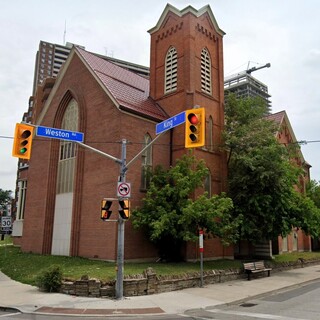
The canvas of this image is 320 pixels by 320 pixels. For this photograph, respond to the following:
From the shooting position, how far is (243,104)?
82.1ft

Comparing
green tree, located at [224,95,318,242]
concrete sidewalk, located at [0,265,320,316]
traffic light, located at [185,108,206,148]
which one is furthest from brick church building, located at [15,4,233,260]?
traffic light, located at [185,108,206,148]

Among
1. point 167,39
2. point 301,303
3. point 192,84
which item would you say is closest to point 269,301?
point 301,303

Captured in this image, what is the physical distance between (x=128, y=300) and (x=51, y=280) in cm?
303

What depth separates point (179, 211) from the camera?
18688 mm

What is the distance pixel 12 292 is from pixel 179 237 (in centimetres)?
801

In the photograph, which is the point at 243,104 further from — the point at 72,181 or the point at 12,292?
the point at 12,292

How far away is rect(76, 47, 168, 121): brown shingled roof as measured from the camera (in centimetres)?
2198

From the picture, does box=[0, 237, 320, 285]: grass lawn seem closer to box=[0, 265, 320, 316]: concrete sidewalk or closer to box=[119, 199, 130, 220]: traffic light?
box=[0, 265, 320, 316]: concrete sidewalk

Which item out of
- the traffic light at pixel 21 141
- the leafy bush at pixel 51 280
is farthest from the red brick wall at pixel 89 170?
the traffic light at pixel 21 141

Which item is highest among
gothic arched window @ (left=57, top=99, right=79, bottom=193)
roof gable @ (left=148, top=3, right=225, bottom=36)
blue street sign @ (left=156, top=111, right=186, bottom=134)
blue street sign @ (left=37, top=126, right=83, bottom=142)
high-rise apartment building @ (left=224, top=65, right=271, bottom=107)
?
high-rise apartment building @ (left=224, top=65, right=271, bottom=107)

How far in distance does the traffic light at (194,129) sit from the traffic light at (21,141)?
4.79m

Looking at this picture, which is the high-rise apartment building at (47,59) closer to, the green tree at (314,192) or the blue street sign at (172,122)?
the green tree at (314,192)

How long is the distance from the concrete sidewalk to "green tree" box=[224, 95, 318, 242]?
5.55 m

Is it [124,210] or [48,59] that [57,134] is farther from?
[48,59]
